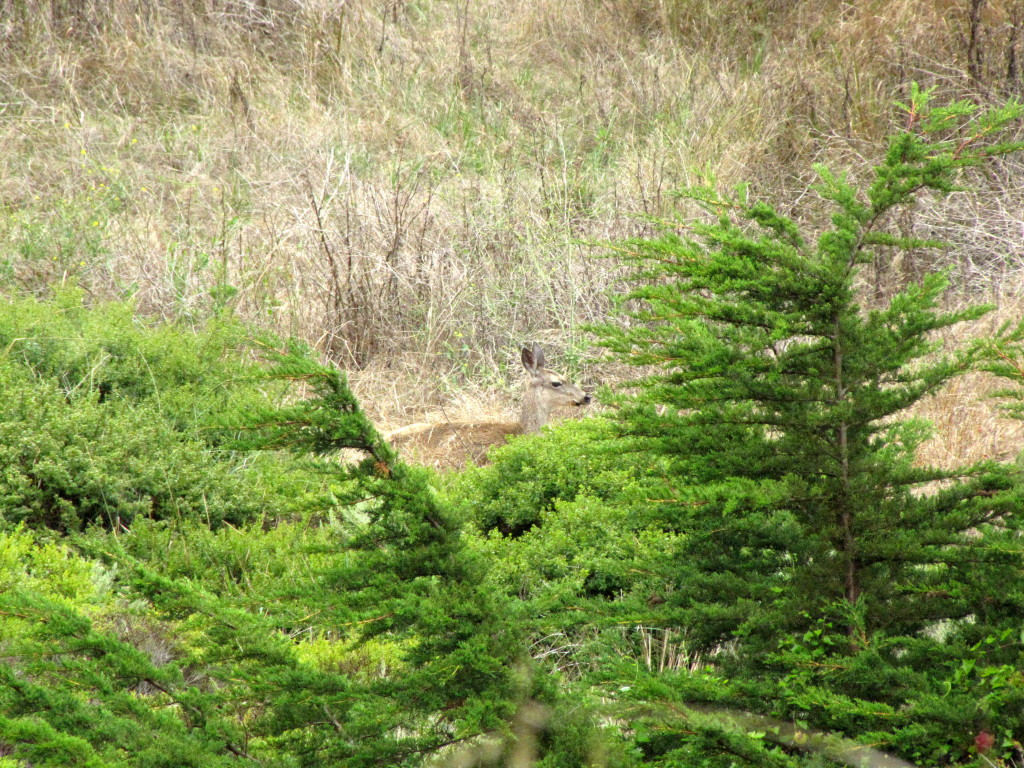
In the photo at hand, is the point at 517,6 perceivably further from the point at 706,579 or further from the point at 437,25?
the point at 706,579

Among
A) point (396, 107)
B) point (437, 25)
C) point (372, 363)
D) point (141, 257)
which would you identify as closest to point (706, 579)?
point (372, 363)

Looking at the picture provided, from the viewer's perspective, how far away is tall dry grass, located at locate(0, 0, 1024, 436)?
9.08 m

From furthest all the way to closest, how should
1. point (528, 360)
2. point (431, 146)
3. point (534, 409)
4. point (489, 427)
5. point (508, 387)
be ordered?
1. point (431, 146)
2. point (508, 387)
3. point (528, 360)
4. point (534, 409)
5. point (489, 427)

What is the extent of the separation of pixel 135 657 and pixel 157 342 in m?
4.56

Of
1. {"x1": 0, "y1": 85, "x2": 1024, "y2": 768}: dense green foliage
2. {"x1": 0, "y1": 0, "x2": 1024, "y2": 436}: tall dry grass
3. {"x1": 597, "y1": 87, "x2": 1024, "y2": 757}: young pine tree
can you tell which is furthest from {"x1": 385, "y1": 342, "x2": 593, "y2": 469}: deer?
{"x1": 597, "y1": 87, "x2": 1024, "y2": 757}: young pine tree

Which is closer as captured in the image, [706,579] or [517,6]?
[706,579]

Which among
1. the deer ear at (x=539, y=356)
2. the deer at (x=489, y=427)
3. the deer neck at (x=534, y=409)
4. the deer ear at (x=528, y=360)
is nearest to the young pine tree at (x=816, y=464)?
the deer at (x=489, y=427)

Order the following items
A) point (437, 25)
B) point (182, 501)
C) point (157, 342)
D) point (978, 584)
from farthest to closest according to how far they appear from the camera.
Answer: point (437, 25) < point (157, 342) < point (182, 501) < point (978, 584)

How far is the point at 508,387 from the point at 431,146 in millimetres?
4176

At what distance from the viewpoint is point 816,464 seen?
313 cm

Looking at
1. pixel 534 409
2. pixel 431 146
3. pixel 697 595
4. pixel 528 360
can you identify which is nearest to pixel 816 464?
pixel 697 595

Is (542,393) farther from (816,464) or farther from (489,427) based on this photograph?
(816,464)

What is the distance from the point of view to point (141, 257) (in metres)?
9.32

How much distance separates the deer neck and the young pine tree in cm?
483
